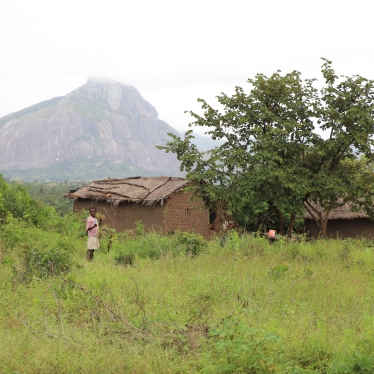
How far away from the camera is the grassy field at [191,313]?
4777mm

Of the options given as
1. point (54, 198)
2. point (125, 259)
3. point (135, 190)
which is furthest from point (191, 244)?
point (54, 198)

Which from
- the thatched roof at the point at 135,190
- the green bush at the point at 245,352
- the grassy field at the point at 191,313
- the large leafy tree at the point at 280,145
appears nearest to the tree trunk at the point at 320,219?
the large leafy tree at the point at 280,145

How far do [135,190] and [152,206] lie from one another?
172 cm

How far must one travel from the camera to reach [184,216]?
23875 mm

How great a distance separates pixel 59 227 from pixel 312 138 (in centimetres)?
930

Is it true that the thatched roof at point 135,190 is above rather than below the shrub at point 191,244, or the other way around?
above

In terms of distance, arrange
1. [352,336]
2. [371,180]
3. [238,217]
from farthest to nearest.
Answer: [238,217] → [371,180] → [352,336]

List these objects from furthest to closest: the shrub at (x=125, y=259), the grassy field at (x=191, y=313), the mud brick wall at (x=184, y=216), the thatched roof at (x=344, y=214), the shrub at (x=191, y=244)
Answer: the thatched roof at (x=344, y=214), the mud brick wall at (x=184, y=216), the shrub at (x=191, y=244), the shrub at (x=125, y=259), the grassy field at (x=191, y=313)

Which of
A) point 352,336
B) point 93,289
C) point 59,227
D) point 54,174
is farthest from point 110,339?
point 54,174

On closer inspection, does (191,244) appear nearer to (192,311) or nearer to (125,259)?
(125,259)

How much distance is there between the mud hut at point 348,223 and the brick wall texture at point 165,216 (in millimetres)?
5698

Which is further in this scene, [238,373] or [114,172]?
[114,172]

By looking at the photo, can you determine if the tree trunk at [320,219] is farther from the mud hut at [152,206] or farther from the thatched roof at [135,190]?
the thatched roof at [135,190]

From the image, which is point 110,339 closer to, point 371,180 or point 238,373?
point 238,373
